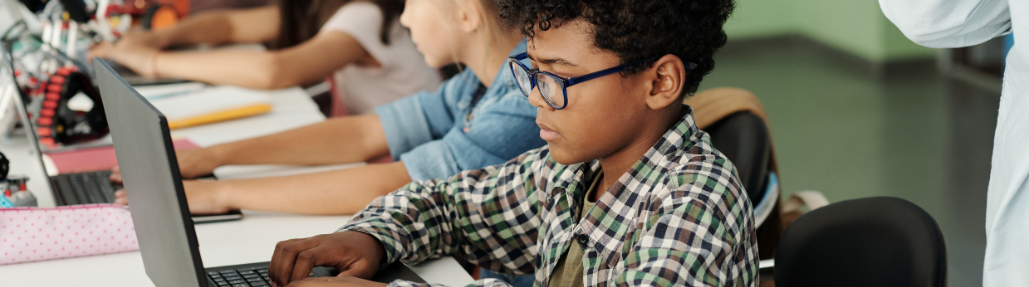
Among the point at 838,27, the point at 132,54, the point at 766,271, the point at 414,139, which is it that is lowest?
the point at 838,27

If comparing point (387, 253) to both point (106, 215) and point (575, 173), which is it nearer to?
point (575, 173)

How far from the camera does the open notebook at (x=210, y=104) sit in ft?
5.69

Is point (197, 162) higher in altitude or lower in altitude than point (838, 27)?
higher

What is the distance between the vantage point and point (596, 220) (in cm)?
85

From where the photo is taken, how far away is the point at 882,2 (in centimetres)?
91

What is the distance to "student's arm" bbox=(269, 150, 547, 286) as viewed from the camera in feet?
3.26

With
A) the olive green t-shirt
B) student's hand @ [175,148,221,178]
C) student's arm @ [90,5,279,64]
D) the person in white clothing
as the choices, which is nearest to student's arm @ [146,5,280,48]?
student's arm @ [90,5,279,64]

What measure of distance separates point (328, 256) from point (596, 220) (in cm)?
29

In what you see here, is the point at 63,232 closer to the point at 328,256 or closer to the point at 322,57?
the point at 328,256

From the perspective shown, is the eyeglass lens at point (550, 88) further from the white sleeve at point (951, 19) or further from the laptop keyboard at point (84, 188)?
the laptop keyboard at point (84, 188)

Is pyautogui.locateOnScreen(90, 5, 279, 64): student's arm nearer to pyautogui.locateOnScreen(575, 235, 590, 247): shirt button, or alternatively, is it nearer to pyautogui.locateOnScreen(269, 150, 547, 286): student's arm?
pyautogui.locateOnScreen(269, 150, 547, 286): student's arm

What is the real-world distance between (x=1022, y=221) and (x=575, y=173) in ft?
1.42

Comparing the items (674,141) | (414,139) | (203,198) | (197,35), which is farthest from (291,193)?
(197,35)

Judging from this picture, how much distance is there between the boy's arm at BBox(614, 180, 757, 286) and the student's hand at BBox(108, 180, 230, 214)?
68 cm
